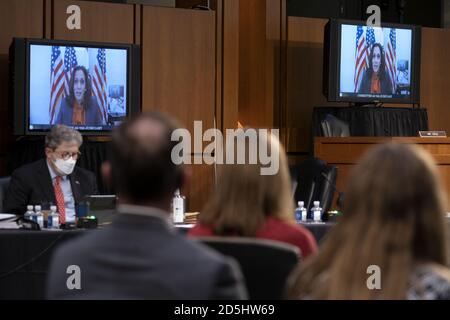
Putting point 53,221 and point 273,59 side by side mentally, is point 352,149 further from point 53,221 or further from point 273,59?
point 53,221

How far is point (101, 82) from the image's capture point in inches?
275

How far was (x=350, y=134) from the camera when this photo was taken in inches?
322

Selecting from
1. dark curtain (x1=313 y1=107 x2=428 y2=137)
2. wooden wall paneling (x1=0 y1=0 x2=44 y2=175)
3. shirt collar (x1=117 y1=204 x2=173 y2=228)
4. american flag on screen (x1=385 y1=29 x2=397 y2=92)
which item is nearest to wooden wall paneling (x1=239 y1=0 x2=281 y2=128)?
dark curtain (x1=313 y1=107 x2=428 y2=137)

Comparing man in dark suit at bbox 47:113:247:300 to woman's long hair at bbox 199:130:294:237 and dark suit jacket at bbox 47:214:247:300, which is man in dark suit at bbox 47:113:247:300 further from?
woman's long hair at bbox 199:130:294:237

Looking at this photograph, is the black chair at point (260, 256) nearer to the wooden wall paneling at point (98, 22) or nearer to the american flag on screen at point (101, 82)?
the american flag on screen at point (101, 82)

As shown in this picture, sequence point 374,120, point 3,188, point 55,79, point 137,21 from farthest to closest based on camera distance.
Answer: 1. point 374,120
2. point 137,21
3. point 55,79
4. point 3,188

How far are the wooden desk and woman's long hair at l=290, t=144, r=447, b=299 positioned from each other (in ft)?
18.2

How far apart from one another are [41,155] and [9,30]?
1.16 metres

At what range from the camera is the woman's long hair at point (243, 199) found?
2219mm

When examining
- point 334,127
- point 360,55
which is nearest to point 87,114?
point 334,127

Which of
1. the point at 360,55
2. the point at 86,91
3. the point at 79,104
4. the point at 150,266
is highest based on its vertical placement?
the point at 360,55

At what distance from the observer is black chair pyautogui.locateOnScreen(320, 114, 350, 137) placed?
811 centimetres
